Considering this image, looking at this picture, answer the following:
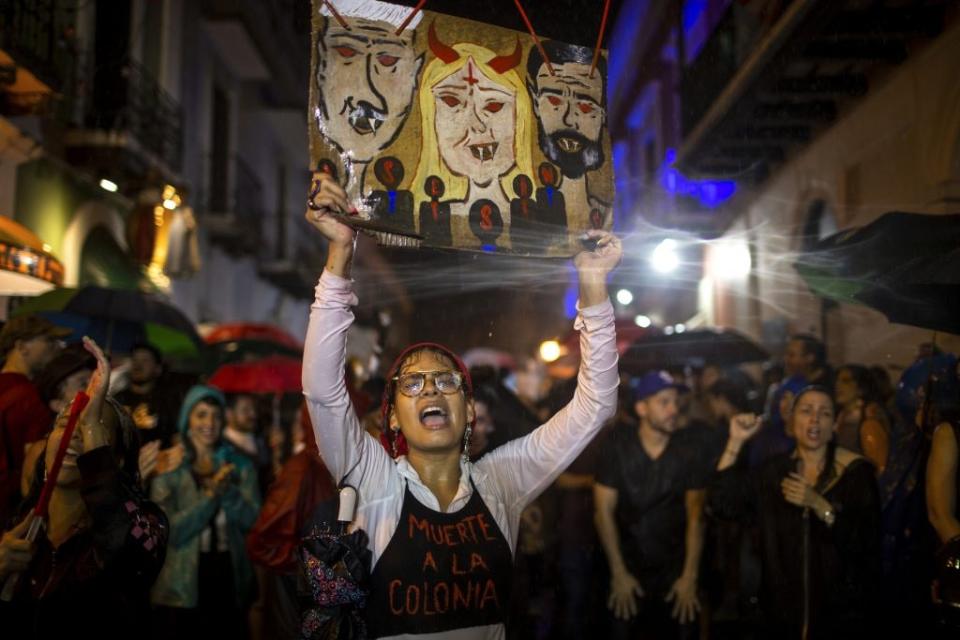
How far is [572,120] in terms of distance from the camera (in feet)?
11.8

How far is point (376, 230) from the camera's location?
3.19 metres

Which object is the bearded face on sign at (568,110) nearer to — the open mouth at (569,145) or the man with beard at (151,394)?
the open mouth at (569,145)

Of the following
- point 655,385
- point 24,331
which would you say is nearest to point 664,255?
point 655,385

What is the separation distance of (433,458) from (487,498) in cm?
26

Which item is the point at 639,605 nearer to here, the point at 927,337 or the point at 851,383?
the point at 851,383

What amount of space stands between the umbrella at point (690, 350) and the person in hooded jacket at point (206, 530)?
3989 mm

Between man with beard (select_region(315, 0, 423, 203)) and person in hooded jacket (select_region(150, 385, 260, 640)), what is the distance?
3403 millimetres

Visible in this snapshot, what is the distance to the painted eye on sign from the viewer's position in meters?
3.24

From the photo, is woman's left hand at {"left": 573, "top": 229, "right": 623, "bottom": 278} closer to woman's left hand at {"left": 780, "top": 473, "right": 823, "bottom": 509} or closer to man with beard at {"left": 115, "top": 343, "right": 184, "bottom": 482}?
woman's left hand at {"left": 780, "top": 473, "right": 823, "bottom": 509}

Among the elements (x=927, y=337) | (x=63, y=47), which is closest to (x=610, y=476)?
(x=927, y=337)

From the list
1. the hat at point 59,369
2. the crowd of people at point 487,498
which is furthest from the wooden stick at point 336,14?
the hat at point 59,369

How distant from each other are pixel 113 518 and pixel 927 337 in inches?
288

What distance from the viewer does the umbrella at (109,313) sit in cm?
742

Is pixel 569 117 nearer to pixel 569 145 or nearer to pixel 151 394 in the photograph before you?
pixel 569 145
